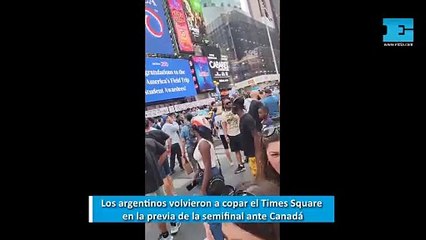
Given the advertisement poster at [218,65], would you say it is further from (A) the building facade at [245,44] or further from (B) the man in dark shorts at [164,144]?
(B) the man in dark shorts at [164,144]

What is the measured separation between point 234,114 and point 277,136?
1.24 feet

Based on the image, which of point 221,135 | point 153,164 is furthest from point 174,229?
point 221,135

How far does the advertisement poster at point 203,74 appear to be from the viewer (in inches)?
113

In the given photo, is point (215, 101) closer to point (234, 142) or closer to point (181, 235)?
point (234, 142)

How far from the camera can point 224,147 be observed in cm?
296

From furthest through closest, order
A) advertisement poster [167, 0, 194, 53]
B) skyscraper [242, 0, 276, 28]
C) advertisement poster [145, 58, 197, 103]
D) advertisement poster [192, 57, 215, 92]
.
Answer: skyscraper [242, 0, 276, 28], advertisement poster [192, 57, 215, 92], advertisement poster [167, 0, 194, 53], advertisement poster [145, 58, 197, 103]

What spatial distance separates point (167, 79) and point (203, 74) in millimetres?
318

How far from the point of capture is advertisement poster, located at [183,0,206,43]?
111 inches

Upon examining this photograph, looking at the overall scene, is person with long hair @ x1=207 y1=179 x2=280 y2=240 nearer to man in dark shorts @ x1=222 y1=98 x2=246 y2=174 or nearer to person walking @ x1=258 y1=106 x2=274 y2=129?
man in dark shorts @ x1=222 y1=98 x2=246 y2=174

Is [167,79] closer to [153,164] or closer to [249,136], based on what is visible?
[153,164]

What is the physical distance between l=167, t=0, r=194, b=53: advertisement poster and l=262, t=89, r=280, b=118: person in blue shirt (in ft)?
2.28

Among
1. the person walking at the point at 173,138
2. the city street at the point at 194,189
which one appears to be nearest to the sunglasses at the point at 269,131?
the city street at the point at 194,189

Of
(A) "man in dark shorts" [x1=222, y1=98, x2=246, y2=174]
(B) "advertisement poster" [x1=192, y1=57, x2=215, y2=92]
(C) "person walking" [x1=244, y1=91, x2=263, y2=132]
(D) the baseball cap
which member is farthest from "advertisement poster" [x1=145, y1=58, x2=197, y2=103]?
(C) "person walking" [x1=244, y1=91, x2=263, y2=132]

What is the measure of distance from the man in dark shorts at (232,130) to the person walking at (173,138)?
0.40 meters
